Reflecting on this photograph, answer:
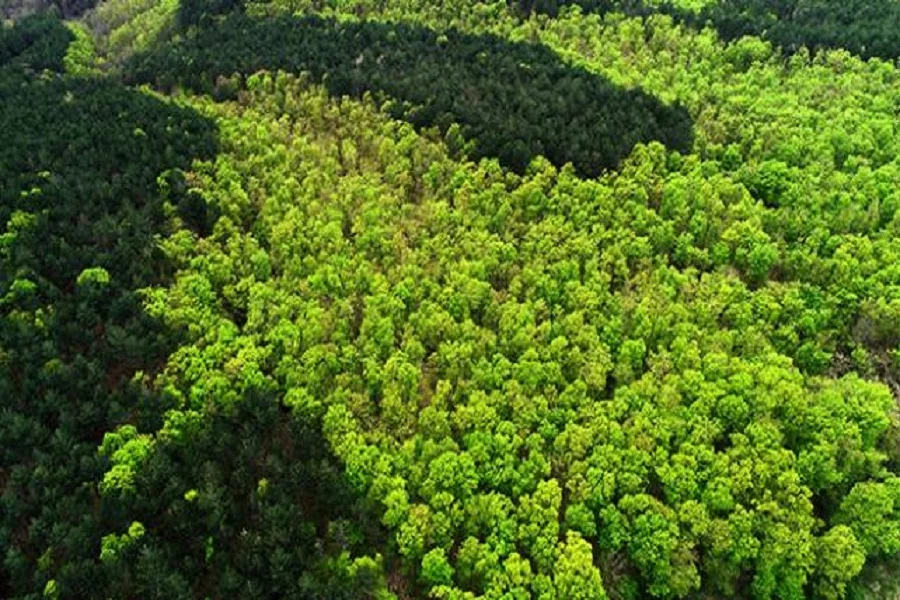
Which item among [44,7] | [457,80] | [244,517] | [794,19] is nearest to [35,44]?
[44,7]

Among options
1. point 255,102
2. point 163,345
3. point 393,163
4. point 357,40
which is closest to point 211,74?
point 255,102

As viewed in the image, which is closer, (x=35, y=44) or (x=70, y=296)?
(x=70, y=296)

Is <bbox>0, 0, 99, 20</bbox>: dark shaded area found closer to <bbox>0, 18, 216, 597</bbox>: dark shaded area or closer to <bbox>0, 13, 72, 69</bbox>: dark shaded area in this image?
<bbox>0, 13, 72, 69</bbox>: dark shaded area

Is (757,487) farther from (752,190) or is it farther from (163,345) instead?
(163,345)

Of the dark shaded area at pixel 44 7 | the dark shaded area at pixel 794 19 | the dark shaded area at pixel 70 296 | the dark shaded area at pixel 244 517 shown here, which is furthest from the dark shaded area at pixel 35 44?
the dark shaded area at pixel 244 517

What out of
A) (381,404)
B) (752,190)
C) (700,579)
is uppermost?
(752,190)

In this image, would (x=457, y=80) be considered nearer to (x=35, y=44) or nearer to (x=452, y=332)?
(x=452, y=332)
